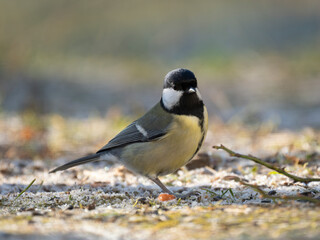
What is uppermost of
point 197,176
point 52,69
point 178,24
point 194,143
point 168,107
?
point 178,24

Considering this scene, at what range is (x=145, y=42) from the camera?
549 inches

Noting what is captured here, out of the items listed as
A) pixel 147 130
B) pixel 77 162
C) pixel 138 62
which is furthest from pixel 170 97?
pixel 138 62

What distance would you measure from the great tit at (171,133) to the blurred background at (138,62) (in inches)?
77.4

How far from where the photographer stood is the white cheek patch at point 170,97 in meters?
3.69

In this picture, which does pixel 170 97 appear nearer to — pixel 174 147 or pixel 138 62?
pixel 174 147

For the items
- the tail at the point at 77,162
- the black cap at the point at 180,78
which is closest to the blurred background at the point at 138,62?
the tail at the point at 77,162

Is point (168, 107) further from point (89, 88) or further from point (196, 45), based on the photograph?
point (196, 45)

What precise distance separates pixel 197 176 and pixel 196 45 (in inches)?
383

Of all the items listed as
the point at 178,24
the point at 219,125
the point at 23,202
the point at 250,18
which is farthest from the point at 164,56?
the point at 23,202

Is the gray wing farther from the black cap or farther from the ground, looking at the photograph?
the ground

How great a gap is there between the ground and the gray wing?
37 centimetres

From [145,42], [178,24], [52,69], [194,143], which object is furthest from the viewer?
[178,24]

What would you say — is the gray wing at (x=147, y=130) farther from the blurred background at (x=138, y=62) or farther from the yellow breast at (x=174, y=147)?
the blurred background at (x=138, y=62)

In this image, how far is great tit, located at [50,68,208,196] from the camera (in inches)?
139
